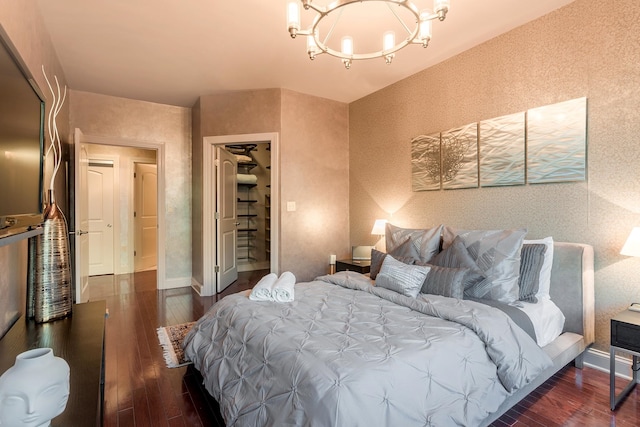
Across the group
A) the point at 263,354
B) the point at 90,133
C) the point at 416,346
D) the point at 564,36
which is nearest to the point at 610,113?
the point at 564,36

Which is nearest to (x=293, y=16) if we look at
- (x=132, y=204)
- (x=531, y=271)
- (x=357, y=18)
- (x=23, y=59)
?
(x=357, y=18)

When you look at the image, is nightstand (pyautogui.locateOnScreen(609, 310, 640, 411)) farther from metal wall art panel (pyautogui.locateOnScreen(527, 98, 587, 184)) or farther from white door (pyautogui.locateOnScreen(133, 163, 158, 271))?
white door (pyautogui.locateOnScreen(133, 163, 158, 271))

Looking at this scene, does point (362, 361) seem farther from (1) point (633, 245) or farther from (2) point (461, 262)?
(1) point (633, 245)

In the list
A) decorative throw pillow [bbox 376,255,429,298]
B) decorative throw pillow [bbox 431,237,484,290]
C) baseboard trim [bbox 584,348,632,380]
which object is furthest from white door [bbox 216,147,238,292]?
baseboard trim [bbox 584,348,632,380]

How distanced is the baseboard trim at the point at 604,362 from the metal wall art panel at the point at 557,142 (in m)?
1.24

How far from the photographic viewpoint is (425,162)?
351 centimetres

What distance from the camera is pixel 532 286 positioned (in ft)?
7.59

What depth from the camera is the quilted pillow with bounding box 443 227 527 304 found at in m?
2.27

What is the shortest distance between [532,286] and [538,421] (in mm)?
858

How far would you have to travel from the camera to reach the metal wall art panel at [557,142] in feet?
7.85

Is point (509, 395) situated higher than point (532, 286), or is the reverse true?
point (532, 286)

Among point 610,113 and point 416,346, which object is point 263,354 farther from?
point 610,113

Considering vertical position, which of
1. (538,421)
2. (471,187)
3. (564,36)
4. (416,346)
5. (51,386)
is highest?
(564,36)

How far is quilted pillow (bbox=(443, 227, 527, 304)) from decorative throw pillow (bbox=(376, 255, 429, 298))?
36 centimetres
